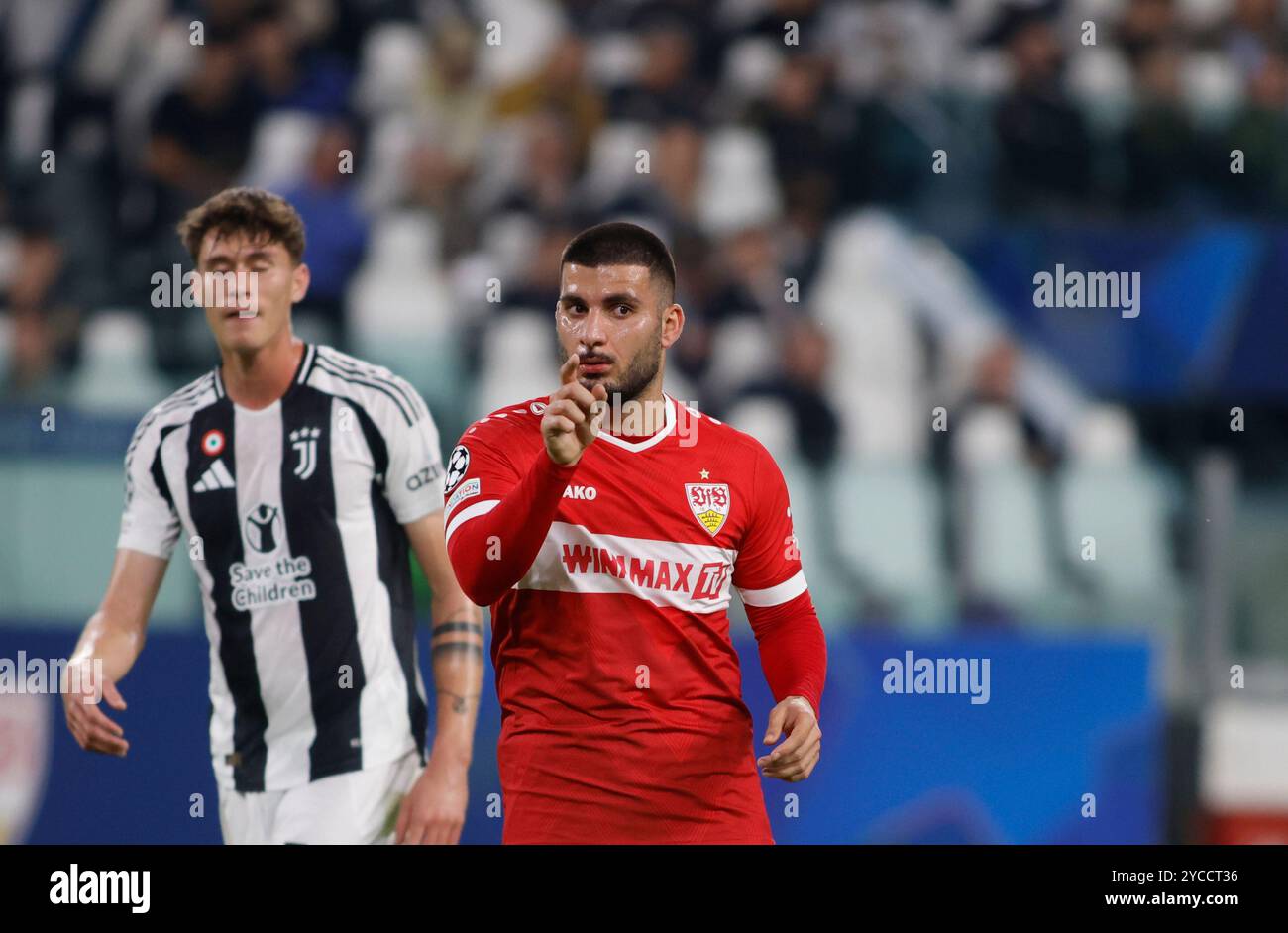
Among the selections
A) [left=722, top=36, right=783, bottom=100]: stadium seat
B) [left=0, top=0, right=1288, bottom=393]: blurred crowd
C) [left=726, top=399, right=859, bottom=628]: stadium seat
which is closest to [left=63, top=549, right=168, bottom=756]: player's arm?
[left=726, top=399, right=859, bottom=628]: stadium seat

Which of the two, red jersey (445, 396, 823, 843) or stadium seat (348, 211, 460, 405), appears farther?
stadium seat (348, 211, 460, 405)

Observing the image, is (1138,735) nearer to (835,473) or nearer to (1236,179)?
(835,473)

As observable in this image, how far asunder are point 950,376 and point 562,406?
467 cm

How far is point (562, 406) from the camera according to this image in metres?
3.29

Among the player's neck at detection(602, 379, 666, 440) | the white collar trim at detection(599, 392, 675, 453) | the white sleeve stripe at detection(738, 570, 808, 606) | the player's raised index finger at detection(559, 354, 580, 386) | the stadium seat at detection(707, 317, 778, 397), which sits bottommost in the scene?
the white sleeve stripe at detection(738, 570, 808, 606)

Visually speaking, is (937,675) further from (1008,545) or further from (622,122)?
(622,122)

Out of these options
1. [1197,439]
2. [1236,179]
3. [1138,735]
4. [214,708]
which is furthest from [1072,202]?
[214,708]

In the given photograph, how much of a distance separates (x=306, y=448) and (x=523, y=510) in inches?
48.3

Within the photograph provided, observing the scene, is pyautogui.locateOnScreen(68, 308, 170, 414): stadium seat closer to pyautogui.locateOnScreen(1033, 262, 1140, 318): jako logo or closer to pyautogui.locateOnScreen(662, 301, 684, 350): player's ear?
pyautogui.locateOnScreen(662, 301, 684, 350): player's ear

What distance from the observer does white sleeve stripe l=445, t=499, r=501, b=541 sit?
139 inches

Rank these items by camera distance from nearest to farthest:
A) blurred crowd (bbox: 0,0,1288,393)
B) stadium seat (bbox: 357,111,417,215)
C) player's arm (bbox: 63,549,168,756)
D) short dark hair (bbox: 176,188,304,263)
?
player's arm (bbox: 63,549,168,756), short dark hair (bbox: 176,188,304,263), blurred crowd (bbox: 0,0,1288,393), stadium seat (bbox: 357,111,417,215)

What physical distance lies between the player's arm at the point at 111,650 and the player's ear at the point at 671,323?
5.27 ft

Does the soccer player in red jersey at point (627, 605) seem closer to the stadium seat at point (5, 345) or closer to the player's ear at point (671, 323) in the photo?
the player's ear at point (671, 323)

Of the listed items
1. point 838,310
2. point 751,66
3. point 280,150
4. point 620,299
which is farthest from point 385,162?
point 620,299
